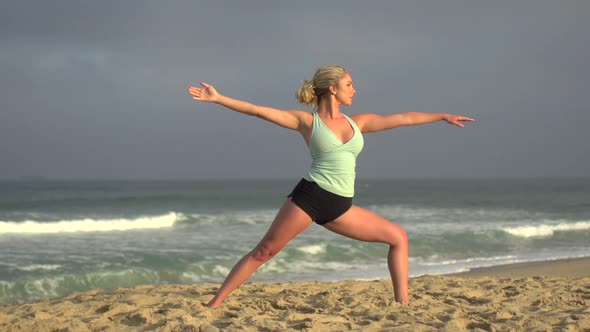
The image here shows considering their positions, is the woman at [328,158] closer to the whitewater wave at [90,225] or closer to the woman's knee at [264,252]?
the woman's knee at [264,252]

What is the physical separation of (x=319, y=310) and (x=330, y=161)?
4.50 feet

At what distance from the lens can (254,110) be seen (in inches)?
189

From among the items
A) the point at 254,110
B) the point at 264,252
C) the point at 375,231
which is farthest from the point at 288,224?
the point at 254,110

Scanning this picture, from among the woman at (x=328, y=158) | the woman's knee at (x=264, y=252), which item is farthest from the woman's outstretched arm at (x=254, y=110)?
the woman's knee at (x=264, y=252)

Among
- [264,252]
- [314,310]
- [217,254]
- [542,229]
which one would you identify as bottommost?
[314,310]

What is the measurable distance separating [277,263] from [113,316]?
7065mm

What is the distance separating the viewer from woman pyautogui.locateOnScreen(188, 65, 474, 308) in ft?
16.0

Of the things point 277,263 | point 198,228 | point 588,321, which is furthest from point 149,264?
point 198,228

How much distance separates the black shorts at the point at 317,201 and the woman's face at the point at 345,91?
687 millimetres

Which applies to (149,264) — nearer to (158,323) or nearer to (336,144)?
(158,323)

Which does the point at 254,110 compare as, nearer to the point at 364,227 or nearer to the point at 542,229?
the point at 364,227

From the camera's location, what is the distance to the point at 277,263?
40.8ft

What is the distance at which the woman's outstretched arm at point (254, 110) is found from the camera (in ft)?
15.5

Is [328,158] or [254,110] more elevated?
[254,110]
